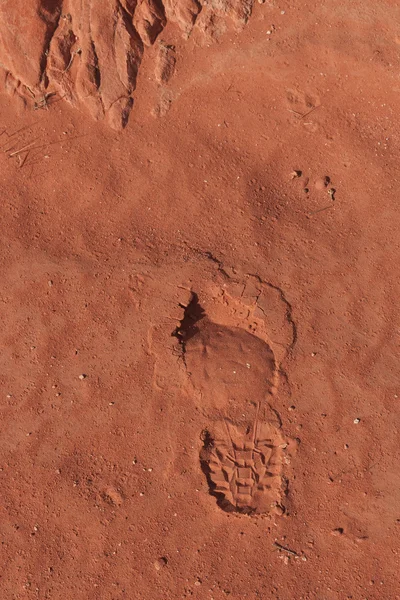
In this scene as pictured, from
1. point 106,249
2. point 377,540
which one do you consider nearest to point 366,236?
point 106,249

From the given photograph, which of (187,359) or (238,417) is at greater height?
(187,359)

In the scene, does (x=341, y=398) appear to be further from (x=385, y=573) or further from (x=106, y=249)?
(x=106, y=249)

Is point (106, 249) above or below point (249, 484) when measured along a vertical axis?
above

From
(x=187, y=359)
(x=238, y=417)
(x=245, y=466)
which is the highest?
(x=187, y=359)

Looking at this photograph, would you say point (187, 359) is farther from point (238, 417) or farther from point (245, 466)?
point (245, 466)

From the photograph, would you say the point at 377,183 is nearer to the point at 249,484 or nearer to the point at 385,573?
the point at 249,484

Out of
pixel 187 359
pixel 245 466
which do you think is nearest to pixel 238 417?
pixel 245 466

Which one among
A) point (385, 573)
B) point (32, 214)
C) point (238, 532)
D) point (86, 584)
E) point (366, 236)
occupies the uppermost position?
point (366, 236)
